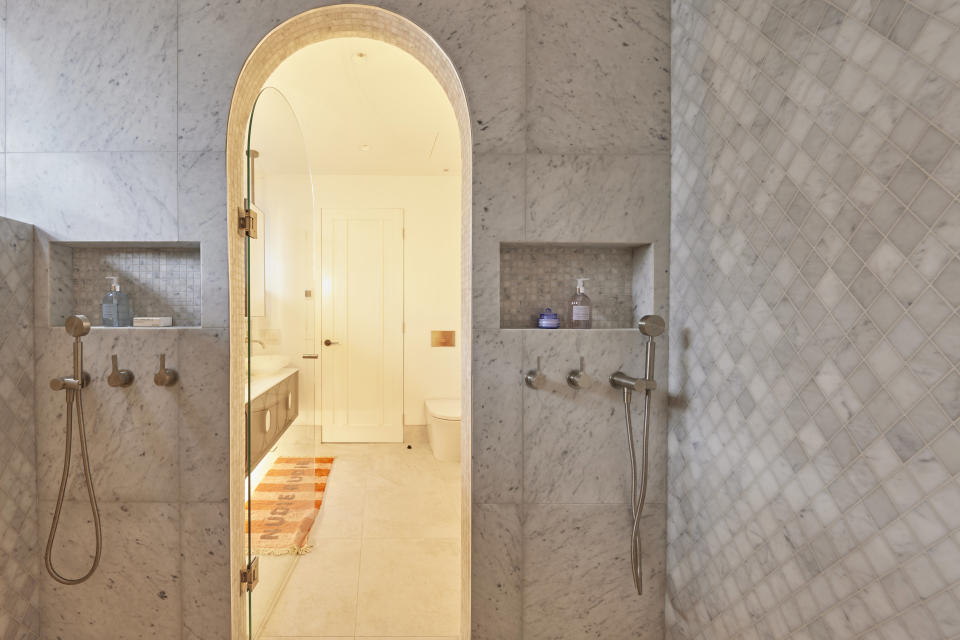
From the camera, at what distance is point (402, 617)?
64.5 inches

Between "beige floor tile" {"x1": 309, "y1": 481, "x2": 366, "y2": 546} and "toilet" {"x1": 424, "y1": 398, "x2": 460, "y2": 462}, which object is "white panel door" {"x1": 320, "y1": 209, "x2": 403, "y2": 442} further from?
"beige floor tile" {"x1": 309, "y1": 481, "x2": 366, "y2": 546}

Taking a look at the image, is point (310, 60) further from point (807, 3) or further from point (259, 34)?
point (807, 3)

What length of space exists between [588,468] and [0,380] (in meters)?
1.74

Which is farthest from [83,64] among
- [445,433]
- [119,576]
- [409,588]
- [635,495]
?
[445,433]

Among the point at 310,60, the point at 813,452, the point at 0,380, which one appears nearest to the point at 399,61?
the point at 310,60

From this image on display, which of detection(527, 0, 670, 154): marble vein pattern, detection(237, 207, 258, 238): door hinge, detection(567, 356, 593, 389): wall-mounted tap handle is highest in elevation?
detection(527, 0, 670, 154): marble vein pattern

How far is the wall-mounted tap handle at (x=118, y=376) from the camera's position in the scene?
120cm

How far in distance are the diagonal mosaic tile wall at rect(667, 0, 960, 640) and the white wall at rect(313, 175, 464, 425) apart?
2740 mm

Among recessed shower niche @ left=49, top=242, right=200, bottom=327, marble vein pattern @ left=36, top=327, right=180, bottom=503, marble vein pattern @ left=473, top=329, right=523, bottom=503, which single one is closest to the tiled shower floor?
marble vein pattern @ left=36, top=327, right=180, bottom=503

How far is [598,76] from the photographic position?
4.24 ft

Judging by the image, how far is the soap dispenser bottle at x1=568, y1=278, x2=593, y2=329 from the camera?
1.35 meters

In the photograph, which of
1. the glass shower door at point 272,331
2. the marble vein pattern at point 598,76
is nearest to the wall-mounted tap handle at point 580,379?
the marble vein pattern at point 598,76

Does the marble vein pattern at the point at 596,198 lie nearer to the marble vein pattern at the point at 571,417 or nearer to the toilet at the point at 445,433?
the marble vein pattern at the point at 571,417

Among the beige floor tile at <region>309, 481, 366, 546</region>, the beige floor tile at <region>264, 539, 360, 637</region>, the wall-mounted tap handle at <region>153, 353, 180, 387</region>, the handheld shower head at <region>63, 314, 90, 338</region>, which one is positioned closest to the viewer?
the handheld shower head at <region>63, 314, 90, 338</region>
